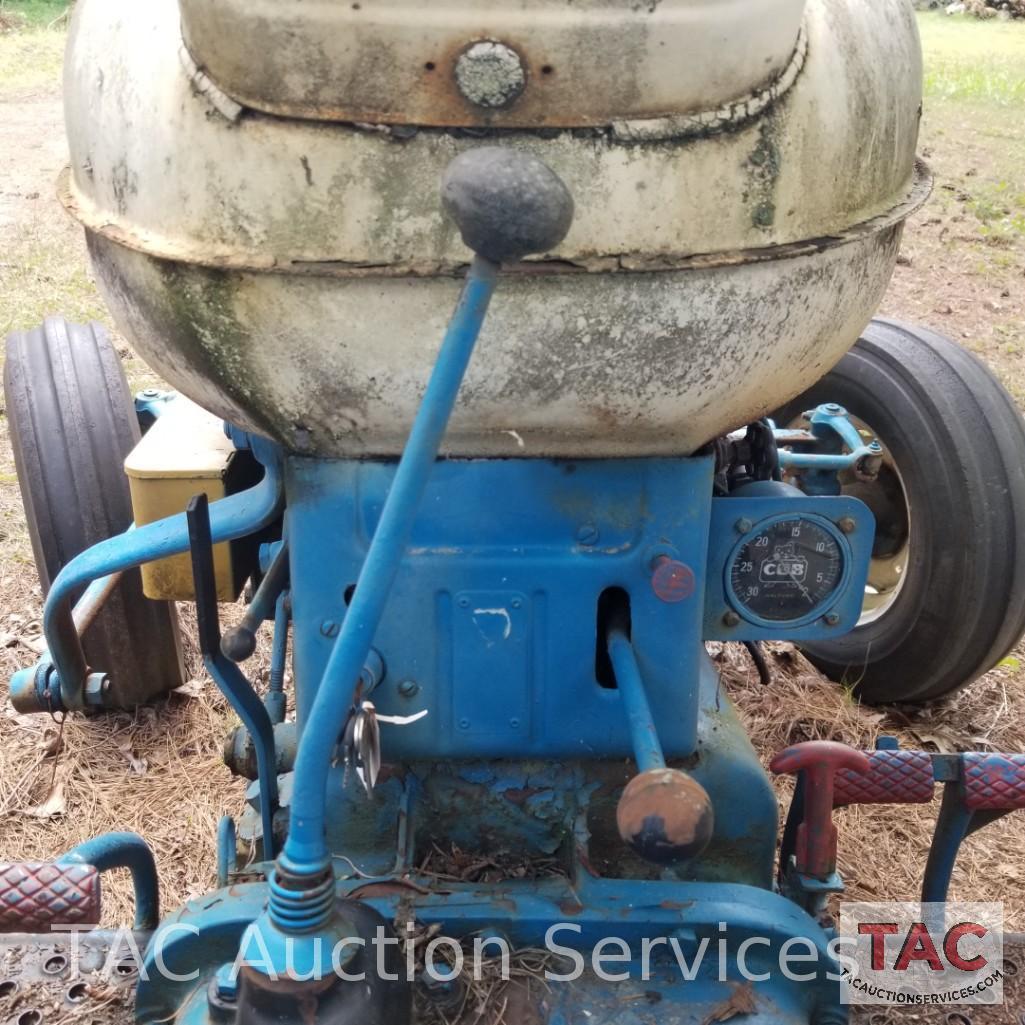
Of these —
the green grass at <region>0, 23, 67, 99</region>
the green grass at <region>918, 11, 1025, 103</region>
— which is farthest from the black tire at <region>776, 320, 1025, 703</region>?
the green grass at <region>0, 23, 67, 99</region>

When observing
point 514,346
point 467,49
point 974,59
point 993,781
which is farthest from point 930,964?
point 974,59

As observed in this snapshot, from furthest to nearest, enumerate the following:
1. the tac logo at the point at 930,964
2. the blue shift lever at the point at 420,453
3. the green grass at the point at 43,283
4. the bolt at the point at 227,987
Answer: the green grass at the point at 43,283 < the tac logo at the point at 930,964 < the bolt at the point at 227,987 < the blue shift lever at the point at 420,453

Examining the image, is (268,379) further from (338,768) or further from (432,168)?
(338,768)

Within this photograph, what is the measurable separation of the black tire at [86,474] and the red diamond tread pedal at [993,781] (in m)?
1.58

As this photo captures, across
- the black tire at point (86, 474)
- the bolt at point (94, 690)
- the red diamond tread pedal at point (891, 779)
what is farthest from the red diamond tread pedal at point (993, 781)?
the black tire at point (86, 474)

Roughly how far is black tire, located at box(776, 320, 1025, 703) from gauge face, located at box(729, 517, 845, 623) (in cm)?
90

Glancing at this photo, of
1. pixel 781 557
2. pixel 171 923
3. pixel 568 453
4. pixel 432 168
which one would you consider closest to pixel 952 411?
pixel 781 557

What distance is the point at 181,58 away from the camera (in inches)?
45.3

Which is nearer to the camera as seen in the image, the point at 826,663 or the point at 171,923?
the point at 171,923

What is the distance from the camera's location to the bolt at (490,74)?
1.06 metres

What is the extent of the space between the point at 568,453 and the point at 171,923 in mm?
725

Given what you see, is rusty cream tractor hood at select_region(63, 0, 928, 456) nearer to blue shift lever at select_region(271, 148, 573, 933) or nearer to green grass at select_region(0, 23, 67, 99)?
blue shift lever at select_region(271, 148, 573, 933)

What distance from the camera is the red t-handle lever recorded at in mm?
1510

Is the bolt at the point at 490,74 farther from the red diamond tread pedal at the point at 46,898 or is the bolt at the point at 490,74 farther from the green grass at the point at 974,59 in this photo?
the green grass at the point at 974,59
